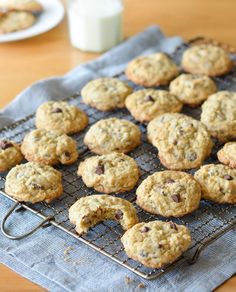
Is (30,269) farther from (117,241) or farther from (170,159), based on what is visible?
(170,159)

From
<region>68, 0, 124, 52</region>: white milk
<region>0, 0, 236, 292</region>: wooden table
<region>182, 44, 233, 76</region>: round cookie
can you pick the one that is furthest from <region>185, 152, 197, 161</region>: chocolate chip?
<region>68, 0, 124, 52</region>: white milk

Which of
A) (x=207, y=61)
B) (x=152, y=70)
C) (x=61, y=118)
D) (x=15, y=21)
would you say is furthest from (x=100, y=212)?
(x=15, y=21)

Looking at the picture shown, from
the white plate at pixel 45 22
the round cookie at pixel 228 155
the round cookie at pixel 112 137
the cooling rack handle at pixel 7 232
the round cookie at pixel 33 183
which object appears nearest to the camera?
the cooling rack handle at pixel 7 232

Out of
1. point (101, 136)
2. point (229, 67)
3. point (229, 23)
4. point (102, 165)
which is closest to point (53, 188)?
point (102, 165)

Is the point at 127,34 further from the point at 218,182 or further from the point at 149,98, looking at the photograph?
the point at 218,182

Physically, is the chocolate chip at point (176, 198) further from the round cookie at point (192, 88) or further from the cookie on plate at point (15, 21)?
the cookie on plate at point (15, 21)

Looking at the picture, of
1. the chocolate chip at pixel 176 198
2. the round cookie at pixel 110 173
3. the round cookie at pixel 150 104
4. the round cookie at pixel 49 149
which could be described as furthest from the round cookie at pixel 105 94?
the chocolate chip at pixel 176 198
